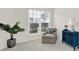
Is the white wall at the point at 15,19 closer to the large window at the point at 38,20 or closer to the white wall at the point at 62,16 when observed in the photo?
the large window at the point at 38,20

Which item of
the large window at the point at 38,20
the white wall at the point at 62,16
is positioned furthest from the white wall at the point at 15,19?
the white wall at the point at 62,16

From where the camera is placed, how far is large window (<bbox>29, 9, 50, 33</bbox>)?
6216 millimetres

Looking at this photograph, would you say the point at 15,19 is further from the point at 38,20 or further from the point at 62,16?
the point at 62,16

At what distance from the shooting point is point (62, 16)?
6016mm

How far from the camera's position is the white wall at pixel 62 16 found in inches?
198

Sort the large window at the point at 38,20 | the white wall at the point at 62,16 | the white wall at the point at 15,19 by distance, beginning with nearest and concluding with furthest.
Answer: the white wall at the point at 15,19, the white wall at the point at 62,16, the large window at the point at 38,20

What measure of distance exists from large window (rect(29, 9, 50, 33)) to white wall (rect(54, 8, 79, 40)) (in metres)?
0.63

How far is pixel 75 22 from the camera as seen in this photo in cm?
489

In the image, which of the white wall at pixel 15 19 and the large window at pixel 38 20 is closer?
the white wall at pixel 15 19

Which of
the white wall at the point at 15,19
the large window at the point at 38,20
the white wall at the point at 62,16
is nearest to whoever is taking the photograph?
the white wall at the point at 15,19

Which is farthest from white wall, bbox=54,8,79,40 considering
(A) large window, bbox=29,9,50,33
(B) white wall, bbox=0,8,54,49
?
(A) large window, bbox=29,9,50,33

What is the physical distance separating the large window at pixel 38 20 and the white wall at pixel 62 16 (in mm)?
635

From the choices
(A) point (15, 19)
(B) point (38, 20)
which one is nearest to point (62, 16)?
(B) point (38, 20)
